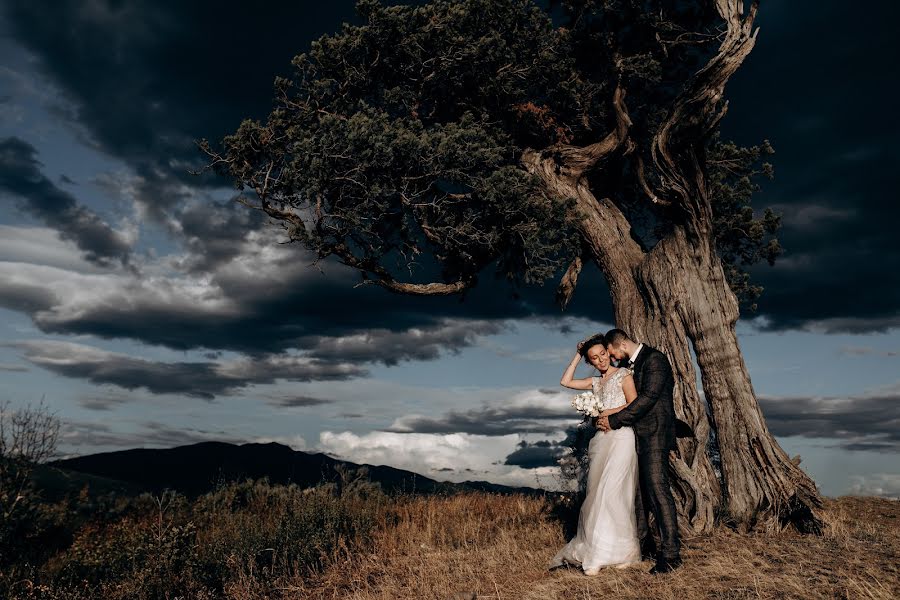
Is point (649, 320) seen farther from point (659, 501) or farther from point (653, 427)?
point (659, 501)

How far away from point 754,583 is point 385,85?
1136 centimetres

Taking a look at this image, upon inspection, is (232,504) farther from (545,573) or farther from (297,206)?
(545,573)

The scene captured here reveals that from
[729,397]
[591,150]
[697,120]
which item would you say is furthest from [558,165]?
[729,397]

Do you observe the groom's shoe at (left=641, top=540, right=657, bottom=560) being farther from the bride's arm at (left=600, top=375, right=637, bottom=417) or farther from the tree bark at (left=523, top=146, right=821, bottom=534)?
the bride's arm at (left=600, top=375, right=637, bottom=417)

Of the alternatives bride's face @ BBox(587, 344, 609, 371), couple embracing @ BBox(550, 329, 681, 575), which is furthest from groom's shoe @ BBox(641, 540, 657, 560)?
bride's face @ BBox(587, 344, 609, 371)

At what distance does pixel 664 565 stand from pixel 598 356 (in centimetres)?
257

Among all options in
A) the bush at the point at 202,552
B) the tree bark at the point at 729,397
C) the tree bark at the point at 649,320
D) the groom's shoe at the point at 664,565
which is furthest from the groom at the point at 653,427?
the bush at the point at 202,552

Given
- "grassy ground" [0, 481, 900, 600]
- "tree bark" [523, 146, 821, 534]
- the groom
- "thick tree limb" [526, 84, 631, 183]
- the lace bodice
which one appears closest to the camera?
"grassy ground" [0, 481, 900, 600]

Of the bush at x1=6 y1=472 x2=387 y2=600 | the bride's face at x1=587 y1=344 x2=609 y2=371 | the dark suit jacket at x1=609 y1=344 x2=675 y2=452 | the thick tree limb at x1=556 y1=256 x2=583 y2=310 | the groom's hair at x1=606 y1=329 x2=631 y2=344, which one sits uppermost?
the thick tree limb at x1=556 y1=256 x2=583 y2=310

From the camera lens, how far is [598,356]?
8.36 m

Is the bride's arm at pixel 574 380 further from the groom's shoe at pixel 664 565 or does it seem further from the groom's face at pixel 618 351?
the groom's shoe at pixel 664 565

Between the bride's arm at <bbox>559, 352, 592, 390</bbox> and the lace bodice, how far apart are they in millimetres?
397

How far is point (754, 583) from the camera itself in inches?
255

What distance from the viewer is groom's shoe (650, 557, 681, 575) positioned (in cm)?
732
